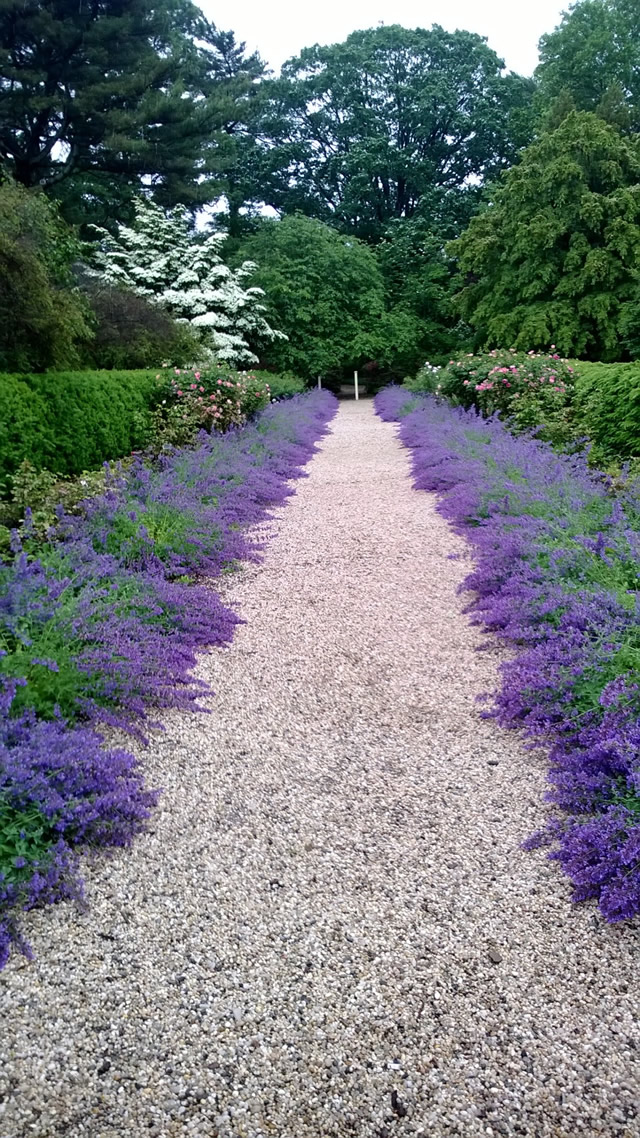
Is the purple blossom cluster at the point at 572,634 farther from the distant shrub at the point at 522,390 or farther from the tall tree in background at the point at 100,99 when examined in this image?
the tall tree in background at the point at 100,99

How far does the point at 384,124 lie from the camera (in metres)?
31.4

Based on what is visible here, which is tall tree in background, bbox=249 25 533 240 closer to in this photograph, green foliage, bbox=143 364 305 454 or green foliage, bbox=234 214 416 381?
green foliage, bbox=234 214 416 381

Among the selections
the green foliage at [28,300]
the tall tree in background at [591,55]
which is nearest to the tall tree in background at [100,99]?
the tall tree in background at [591,55]

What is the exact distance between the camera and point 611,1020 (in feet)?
5.66

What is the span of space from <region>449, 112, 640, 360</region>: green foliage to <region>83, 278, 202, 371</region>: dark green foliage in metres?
8.64

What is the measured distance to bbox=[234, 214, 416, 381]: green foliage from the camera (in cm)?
2150

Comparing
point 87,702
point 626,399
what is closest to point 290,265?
point 626,399

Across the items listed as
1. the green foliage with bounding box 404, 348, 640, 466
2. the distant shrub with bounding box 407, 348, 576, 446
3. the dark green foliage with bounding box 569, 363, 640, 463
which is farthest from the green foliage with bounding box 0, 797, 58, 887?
the distant shrub with bounding box 407, 348, 576, 446

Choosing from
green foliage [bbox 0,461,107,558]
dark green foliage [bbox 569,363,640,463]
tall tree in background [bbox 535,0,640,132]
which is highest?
tall tree in background [bbox 535,0,640,132]

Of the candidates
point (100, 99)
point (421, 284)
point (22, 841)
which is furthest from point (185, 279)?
point (22, 841)

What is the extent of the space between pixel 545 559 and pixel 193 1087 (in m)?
3.24

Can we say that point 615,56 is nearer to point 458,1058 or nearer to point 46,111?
point 46,111

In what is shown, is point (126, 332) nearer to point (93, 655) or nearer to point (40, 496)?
point (40, 496)

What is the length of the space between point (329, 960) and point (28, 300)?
6641 mm
